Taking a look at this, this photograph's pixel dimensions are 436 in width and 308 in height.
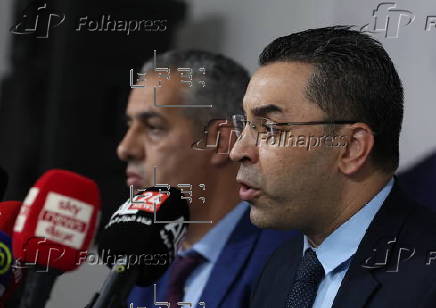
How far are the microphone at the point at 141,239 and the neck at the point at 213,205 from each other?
0.33 m

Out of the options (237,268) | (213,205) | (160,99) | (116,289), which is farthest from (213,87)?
(116,289)

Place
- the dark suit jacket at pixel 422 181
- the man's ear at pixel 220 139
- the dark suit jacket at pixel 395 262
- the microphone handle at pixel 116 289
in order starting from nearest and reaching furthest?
the microphone handle at pixel 116 289 < the dark suit jacket at pixel 395 262 < the dark suit jacket at pixel 422 181 < the man's ear at pixel 220 139

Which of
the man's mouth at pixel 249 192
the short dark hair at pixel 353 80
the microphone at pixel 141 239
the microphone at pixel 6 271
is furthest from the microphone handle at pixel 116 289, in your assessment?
the short dark hair at pixel 353 80

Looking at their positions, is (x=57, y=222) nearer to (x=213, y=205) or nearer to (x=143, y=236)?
(x=143, y=236)

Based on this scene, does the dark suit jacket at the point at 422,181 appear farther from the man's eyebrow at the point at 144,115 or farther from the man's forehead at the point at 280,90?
the man's eyebrow at the point at 144,115

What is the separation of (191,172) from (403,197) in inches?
15.3

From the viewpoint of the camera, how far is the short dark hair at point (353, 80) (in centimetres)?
83

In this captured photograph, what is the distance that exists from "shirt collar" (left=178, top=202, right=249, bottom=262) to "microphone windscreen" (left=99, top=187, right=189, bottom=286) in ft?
1.10

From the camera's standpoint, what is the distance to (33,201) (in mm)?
697

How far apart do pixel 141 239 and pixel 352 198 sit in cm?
29

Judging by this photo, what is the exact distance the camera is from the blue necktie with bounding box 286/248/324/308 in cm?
85

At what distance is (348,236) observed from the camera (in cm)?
85

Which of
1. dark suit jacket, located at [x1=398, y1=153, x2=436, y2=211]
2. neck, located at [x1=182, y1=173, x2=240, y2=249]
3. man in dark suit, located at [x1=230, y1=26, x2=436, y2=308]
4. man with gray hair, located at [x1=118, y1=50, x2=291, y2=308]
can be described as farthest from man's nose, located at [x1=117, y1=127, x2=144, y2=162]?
dark suit jacket, located at [x1=398, y1=153, x2=436, y2=211]

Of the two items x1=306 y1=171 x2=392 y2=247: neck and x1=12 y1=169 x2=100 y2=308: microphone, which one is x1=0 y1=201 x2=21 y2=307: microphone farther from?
x1=306 y1=171 x2=392 y2=247: neck
